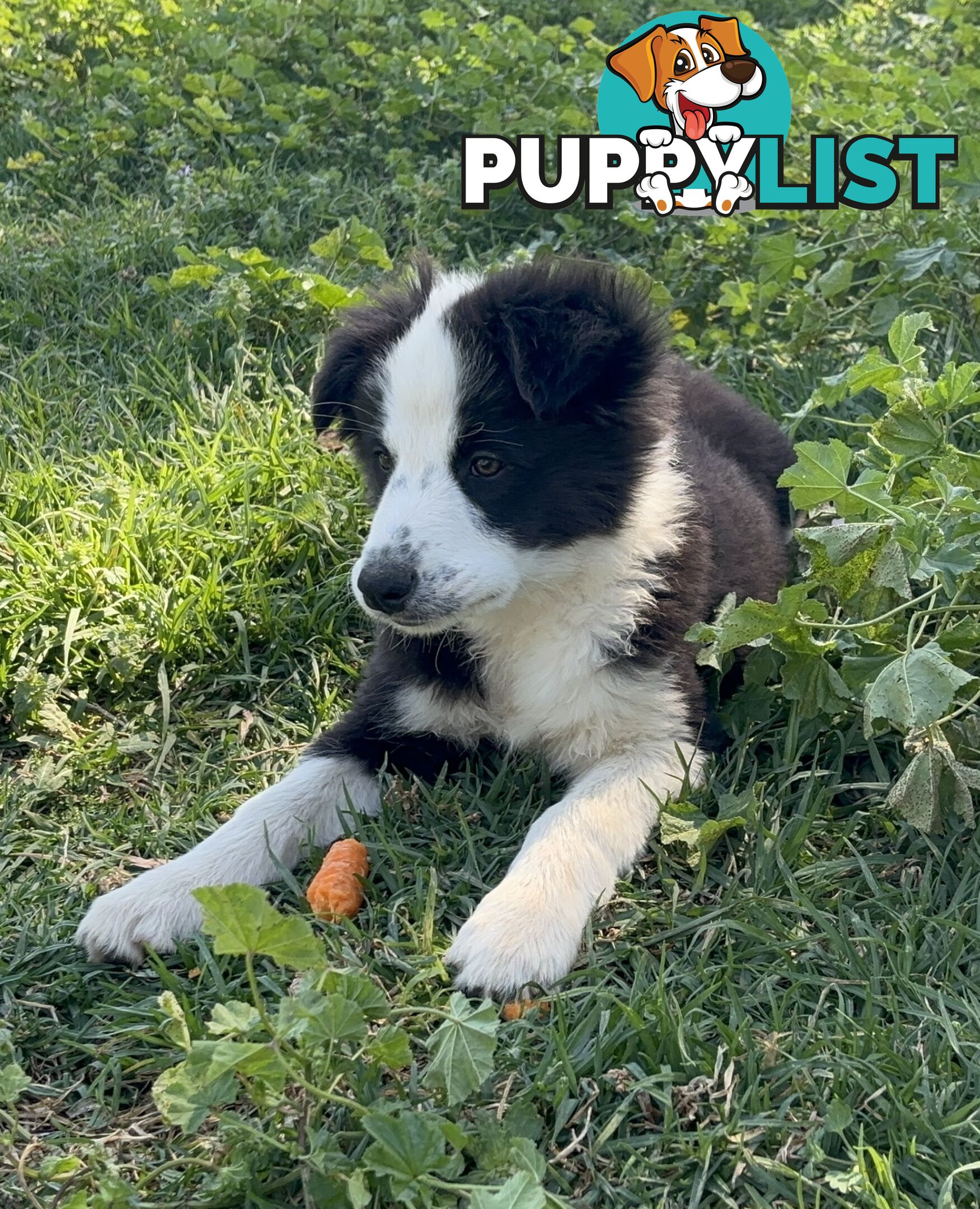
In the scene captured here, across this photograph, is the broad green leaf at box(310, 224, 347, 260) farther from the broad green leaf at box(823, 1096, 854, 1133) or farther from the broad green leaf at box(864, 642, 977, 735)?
the broad green leaf at box(823, 1096, 854, 1133)

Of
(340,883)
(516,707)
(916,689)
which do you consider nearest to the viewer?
(916,689)

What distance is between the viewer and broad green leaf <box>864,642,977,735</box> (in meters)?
2.16

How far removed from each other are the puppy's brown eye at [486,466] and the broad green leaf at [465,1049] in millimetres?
1090

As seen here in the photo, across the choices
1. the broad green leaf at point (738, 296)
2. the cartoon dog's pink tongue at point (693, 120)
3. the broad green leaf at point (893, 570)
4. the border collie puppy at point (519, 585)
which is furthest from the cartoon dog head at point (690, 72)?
the broad green leaf at point (893, 570)

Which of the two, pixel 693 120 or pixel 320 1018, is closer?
pixel 320 1018

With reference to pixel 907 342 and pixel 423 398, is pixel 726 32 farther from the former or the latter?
pixel 423 398

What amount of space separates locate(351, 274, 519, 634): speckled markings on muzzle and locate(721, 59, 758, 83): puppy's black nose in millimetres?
3117

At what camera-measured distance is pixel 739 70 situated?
5234 millimetres

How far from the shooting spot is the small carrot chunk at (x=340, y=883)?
90.7 inches

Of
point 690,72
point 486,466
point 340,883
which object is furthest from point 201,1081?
point 690,72

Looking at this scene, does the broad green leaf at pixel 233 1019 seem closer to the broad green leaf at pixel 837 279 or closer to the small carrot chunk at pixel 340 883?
the small carrot chunk at pixel 340 883

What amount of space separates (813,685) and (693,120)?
2.96 metres

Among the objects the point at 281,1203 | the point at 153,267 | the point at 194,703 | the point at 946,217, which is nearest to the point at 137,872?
the point at 194,703

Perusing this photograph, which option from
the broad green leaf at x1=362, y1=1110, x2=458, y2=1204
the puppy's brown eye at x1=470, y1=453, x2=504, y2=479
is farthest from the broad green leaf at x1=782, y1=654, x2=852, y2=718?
the broad green leaf at x1=362, y1=1110, x2=458, y2=1204
